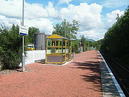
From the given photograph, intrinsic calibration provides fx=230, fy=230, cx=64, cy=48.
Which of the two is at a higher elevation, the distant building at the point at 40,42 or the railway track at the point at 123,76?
the distant building at the point at 40,42

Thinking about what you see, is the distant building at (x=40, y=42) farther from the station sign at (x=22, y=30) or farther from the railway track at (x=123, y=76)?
the station sign at (x=22, y=30)

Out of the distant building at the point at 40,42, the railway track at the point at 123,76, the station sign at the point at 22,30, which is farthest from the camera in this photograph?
the distant building at the point at 40,42

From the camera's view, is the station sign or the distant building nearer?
the station sign

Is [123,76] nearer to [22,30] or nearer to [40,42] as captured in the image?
[22,30]

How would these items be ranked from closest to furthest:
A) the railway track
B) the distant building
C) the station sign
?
the railway track < the station sign < the distant building

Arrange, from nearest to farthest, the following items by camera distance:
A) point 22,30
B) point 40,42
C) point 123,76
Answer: point 22,30
point 123,76
point 40,42

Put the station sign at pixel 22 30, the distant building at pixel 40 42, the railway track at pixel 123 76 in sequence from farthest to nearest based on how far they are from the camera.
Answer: the distant building at pixel 40 42
the station sign at pixel 22 30
the railway track at pixel 123 76

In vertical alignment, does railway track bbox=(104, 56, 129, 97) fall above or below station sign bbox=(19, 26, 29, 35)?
below

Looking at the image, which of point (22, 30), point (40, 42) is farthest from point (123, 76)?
point (40, 42)

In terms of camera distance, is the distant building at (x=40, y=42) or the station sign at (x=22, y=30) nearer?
the station sign at (x=22, y=30)

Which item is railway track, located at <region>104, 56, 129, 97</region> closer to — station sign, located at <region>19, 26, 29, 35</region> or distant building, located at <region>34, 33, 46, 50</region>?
station sign, located at <region>19, 26, 29, 35</region>

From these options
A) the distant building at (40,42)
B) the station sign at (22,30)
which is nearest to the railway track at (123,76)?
the station sign at (22,30)

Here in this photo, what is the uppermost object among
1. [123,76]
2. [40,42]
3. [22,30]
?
[22,30]

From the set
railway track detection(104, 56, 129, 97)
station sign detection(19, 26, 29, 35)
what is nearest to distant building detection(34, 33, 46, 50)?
railway track detection(104, 56, 129, 97)
